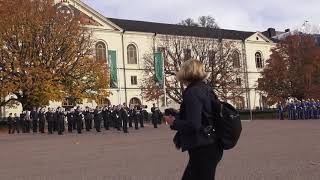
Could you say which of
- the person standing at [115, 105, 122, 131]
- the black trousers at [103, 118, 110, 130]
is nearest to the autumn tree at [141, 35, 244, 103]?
the black trousers at [103, 118, 110, 130]

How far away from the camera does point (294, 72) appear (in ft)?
207

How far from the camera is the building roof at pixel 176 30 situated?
66.1 meters

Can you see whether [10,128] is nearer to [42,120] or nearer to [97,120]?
[42,120]

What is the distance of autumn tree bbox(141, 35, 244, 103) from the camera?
197 ft

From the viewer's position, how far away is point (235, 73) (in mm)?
64000

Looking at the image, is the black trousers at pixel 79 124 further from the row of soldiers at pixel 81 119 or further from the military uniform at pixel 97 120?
the military uniform at pixel 97 120

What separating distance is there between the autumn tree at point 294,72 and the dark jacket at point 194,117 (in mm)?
58418

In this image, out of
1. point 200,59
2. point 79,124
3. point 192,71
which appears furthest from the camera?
point 200,59

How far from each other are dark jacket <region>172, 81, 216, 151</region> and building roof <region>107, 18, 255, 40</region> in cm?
5978

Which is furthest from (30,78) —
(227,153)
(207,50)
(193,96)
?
(193,96)

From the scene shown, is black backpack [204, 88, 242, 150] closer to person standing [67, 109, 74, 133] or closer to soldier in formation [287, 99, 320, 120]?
person standing [67, 109, 74, 133]

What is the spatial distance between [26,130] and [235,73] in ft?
98.6

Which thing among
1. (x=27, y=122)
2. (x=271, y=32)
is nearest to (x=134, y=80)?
(x=27, y=122)

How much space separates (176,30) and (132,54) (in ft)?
24.6
